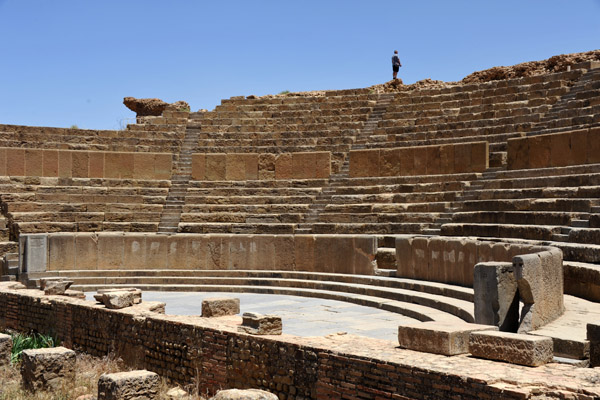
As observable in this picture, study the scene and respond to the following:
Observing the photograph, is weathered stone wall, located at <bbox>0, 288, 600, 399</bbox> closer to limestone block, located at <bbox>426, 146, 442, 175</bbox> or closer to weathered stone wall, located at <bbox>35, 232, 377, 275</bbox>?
weathered stone wall, located at <bbox>35, 232, 377, 275</bbox>

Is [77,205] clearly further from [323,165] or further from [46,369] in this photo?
[46,369]

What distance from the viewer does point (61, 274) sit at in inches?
614

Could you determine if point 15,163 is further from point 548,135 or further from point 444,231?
point 548,135

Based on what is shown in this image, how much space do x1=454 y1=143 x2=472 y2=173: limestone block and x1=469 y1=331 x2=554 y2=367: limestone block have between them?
1083cm

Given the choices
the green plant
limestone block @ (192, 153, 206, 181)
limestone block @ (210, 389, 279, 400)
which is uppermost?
limestone block @ (192, 153, 206, 181)

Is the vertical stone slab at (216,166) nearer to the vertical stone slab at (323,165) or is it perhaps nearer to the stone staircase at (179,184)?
the stone staircase at (179,184)

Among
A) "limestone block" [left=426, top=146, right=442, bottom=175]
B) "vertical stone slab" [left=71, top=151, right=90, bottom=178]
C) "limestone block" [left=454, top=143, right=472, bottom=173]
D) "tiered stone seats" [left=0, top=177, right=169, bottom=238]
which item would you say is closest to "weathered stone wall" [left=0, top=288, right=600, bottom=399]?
"tiered stone seats" [left=0, top=177, right=169, bottom=238]

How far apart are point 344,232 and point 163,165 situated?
6959 millimetres

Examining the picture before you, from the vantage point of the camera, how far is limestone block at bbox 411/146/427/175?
17234 millimetres

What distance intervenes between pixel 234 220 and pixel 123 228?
120 inches

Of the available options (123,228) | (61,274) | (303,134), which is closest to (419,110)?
(303,134)

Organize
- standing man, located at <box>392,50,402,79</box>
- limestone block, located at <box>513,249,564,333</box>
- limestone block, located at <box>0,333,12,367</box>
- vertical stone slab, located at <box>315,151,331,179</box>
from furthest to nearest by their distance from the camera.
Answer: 1. standing man, located at <box>392,50,402,79</box>
2. vertical stone slab, located at <box>315,151,331,179</box>
3. limestone block, located at <box>0,333,12,367</box>
4. limestone block, located at <box>513,249,564,333</box>

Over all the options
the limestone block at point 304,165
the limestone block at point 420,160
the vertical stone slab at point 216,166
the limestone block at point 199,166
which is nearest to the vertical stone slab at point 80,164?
the limestone block at point 199,166

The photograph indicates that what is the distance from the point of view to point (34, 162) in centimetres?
1908
